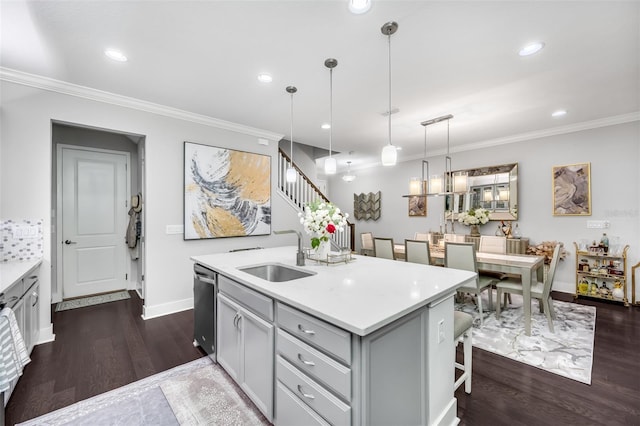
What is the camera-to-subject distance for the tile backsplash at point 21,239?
2705 millimetres

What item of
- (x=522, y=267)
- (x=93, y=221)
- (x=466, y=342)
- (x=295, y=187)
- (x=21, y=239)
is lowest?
(x=466, y=342)

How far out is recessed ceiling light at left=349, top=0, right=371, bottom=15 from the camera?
1.79m

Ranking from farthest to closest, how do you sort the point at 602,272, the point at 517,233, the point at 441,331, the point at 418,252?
the point at 517,233
the point at 602,272
the point at 418,252
the point at 441,331

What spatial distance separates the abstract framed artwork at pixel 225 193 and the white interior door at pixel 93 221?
5.41 ft

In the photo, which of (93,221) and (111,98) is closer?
(111,98)

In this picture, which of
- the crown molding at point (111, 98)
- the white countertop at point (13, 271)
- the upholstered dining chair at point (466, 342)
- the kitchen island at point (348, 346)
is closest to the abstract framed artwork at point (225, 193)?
the crown molding at point (111, 98)

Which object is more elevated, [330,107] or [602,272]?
[330,107]

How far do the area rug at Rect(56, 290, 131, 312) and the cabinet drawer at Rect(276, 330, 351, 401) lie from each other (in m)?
4.01

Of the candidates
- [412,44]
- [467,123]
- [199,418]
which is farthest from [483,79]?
[199,418]

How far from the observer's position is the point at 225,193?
4180 mm

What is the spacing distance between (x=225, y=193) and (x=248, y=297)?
8.81ft

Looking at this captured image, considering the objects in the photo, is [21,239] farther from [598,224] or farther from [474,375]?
[598,224]

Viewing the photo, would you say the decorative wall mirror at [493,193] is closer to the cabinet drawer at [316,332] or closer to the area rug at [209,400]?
the cabinet drawer at [316,332]

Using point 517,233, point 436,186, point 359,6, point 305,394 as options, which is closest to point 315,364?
point 305,394
